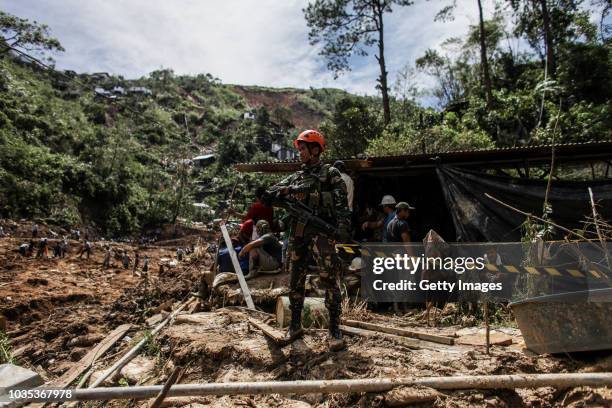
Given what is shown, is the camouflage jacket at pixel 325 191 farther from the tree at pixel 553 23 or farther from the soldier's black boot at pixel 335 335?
the tree at pixel 553 23

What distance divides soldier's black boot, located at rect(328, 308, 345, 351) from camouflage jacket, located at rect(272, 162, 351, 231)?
2.89 feet

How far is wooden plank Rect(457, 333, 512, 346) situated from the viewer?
147 inches

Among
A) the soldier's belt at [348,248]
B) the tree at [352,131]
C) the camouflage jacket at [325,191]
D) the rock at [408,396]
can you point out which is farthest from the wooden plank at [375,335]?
the tree at [352,131]

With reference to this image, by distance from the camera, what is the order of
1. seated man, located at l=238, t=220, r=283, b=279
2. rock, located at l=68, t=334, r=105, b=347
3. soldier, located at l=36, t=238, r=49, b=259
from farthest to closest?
soldier, located at l=36, t=238, r=49, b=259 < seated man, located at l=238, t=220, r=283, b=279 < rock, located at l=68, t=334, r=105, b=347

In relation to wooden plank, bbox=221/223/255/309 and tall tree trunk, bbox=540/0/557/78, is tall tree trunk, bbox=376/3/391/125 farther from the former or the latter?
wooden plank, bbox=221/223/255/309

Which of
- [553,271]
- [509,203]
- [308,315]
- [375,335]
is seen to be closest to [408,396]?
[375,335]

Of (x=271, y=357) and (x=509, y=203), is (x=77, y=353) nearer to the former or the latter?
(x=271, y=357)

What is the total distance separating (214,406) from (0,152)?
2326 centimetres

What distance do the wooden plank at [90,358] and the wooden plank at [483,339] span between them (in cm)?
424

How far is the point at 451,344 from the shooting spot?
374cm

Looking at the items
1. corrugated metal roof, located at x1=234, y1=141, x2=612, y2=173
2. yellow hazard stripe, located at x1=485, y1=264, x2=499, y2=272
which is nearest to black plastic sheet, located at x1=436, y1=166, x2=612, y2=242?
corrugated metal roof, located at x1=234, y1=141, x2=612, y2=173

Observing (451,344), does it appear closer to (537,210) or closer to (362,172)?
(537,210)

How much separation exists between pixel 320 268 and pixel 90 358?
3334 mm

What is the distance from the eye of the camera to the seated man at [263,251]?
644cm
